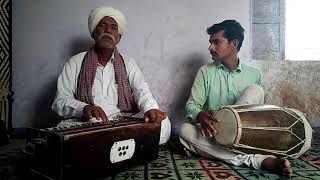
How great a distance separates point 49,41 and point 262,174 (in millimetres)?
2547

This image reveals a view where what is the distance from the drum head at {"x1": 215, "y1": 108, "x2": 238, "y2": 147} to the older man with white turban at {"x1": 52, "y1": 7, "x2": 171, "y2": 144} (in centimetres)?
51

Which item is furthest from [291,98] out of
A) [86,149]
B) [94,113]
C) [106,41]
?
[86,149]

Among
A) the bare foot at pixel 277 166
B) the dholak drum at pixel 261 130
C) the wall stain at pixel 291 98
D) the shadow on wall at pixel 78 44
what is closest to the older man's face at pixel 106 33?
the shadow on wall at pixel 78 44

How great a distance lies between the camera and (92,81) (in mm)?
2361

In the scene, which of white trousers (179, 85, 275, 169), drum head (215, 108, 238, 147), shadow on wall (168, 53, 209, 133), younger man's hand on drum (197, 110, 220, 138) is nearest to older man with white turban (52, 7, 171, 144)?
white trousers (179, 85, 275, 169)

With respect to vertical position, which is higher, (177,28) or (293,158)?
(177,28)

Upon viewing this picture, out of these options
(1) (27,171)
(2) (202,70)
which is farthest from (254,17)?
(1) (27,171)

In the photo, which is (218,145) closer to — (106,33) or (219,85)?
(219,85)

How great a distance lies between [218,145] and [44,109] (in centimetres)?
208

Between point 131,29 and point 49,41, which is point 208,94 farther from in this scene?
point 49,41

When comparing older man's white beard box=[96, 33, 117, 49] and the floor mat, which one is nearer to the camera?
the floor mat

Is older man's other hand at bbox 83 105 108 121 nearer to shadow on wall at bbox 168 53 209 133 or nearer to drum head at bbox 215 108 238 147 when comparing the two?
drum head at bbox 215 108 238 147

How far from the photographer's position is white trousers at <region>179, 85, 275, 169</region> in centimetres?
193

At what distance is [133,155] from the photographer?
5.95ft
